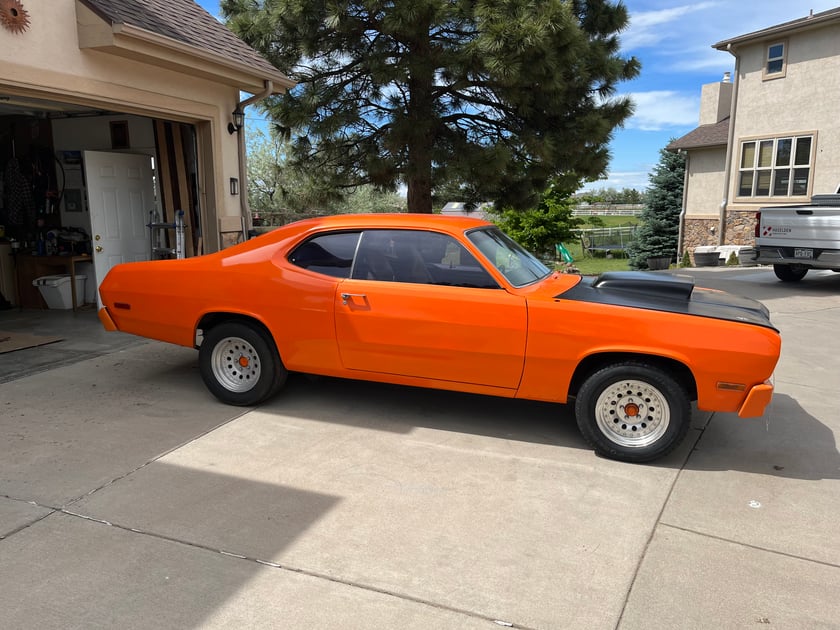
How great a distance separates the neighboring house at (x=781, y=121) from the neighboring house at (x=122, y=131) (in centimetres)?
1657

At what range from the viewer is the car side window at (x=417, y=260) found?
4605 millimetres

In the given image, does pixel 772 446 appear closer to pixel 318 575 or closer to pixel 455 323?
pixel 455 323

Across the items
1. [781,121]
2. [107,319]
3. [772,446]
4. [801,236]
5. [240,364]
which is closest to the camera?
[772,446]

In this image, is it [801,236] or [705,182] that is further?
[705,182]

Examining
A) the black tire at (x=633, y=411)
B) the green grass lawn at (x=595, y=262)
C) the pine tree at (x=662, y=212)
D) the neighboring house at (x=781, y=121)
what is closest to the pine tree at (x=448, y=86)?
the black tire at (x=633, y=411)

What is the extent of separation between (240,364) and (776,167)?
64.2ft

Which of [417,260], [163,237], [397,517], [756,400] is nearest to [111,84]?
[163,237]

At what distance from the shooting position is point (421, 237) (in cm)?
483

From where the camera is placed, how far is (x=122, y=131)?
9531 mm

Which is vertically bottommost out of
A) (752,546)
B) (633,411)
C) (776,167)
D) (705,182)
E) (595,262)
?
(595,262)

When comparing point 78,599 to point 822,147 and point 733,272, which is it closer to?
point 733,272

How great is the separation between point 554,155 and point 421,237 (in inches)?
300

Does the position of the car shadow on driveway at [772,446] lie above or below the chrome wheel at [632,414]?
below

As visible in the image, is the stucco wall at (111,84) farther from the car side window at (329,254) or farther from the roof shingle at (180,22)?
the car side window at (329,254)
